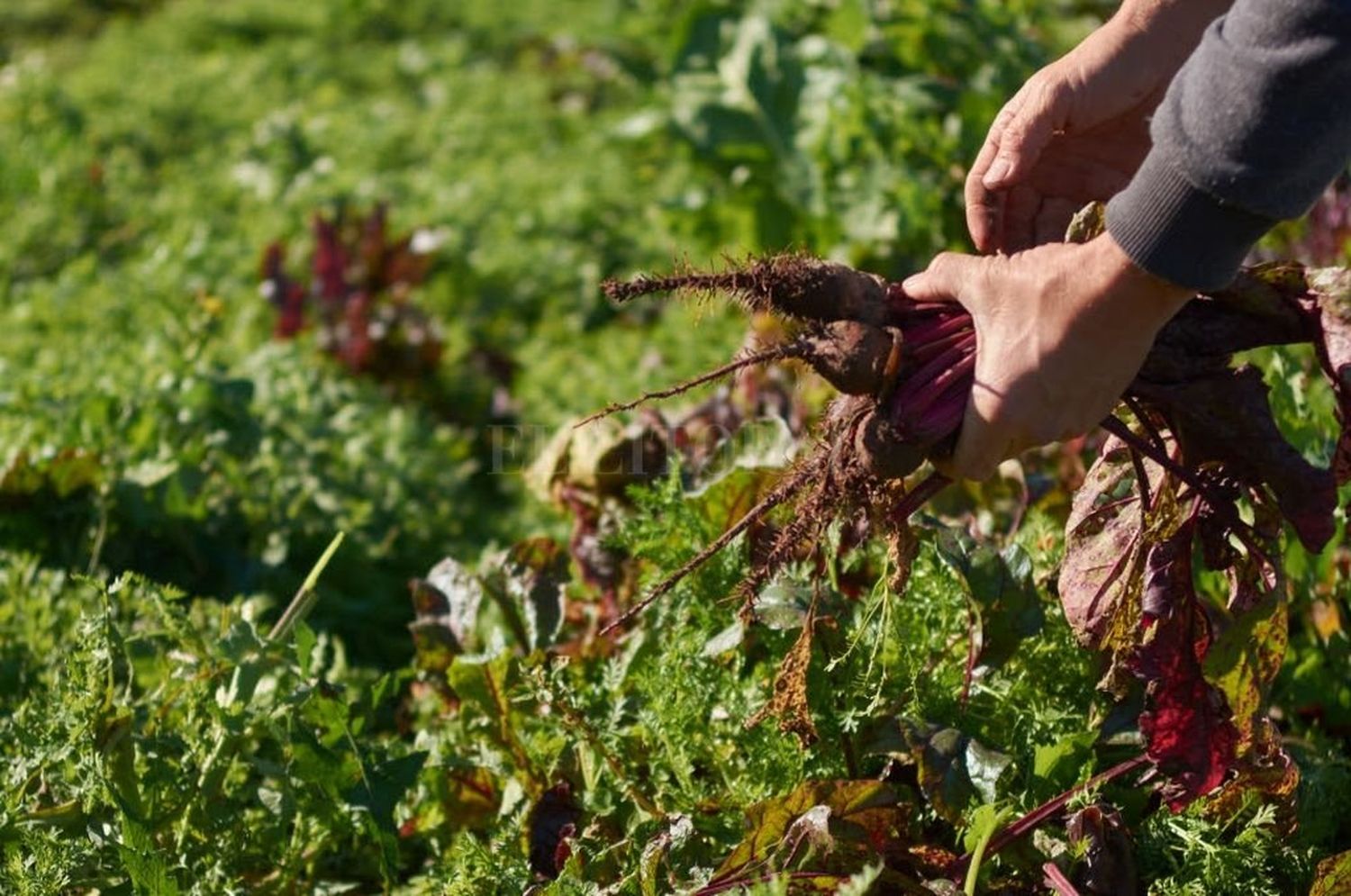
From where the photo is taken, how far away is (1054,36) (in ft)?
17.9

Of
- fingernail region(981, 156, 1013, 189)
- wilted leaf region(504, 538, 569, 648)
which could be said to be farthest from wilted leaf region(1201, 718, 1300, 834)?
wilted leaf region(504, 538, 569, 648)

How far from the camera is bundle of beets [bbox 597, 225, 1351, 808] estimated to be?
6.07 ft

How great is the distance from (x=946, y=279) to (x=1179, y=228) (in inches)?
12.8

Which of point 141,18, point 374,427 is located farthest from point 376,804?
point 141,18

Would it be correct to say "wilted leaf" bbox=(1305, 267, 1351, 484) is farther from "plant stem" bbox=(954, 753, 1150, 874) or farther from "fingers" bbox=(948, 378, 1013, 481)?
"plant stem" bbox=(954, 753, 1150, 874)

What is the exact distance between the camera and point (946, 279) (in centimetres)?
184

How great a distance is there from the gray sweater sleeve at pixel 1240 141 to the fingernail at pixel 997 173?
403mm

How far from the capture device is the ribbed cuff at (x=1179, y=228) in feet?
5.19

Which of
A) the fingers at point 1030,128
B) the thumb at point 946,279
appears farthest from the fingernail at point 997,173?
the thumb at point 946,279

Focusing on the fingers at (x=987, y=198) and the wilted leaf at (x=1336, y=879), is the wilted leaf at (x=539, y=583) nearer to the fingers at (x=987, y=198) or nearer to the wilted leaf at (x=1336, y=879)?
the fingers at (x=987, y=198)

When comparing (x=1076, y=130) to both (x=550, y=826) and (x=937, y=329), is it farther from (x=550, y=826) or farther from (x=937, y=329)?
(x=550, y=826)

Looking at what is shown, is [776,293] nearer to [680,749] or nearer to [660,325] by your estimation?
[680,749]

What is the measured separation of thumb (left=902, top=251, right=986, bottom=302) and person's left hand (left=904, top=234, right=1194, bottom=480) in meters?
0.03

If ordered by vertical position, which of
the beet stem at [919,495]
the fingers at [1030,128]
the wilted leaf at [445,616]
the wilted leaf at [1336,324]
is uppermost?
the fingers at [1030,128]
